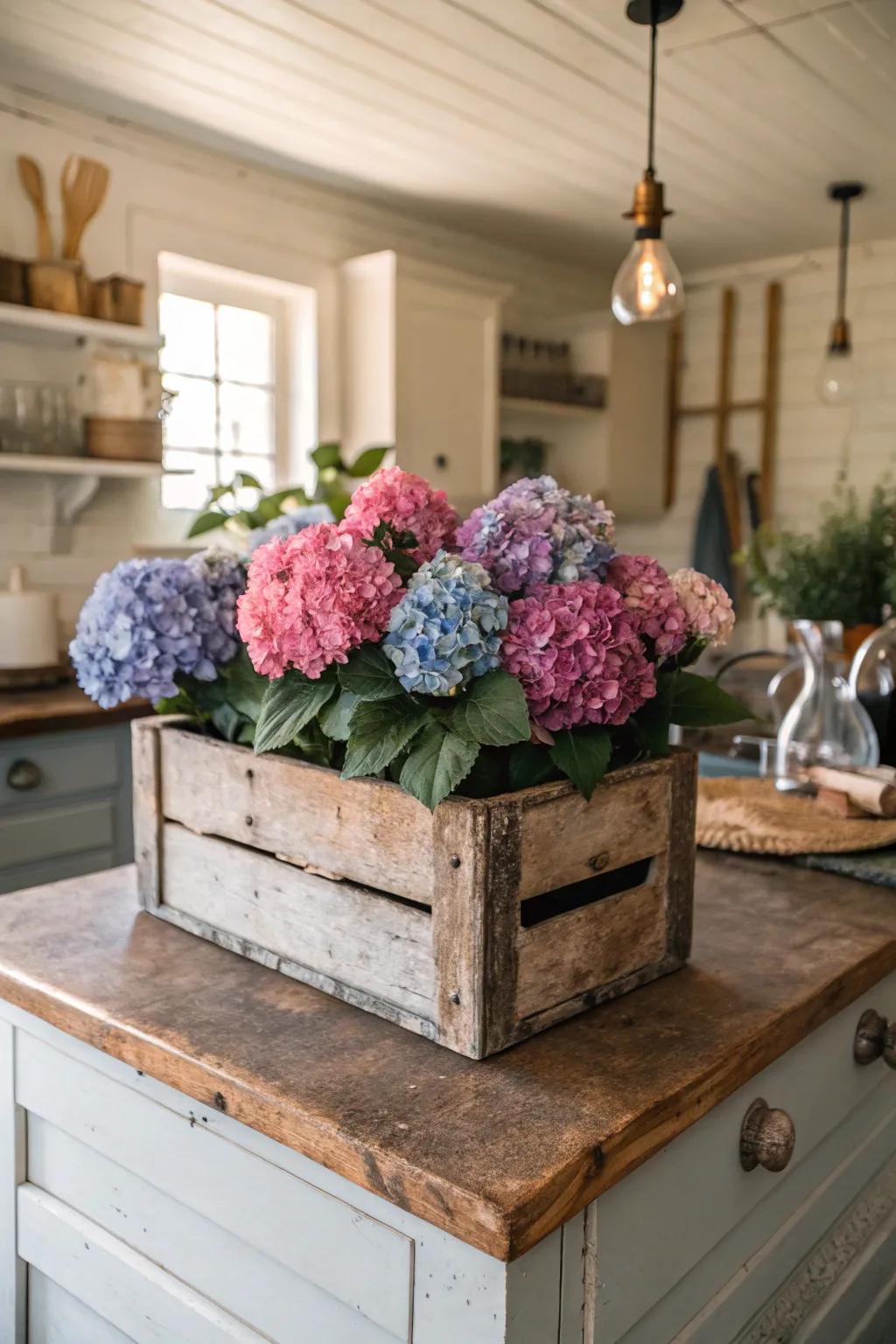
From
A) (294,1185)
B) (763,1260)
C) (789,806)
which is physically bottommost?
(763,1260)

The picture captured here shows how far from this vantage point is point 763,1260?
0.94 meters

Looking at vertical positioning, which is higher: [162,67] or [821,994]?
[162,67]

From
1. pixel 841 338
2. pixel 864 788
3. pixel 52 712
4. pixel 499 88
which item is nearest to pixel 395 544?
pixel 864 788

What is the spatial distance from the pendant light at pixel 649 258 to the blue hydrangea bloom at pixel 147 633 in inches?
65.5

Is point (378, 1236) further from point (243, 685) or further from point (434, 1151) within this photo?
point (243, 685)

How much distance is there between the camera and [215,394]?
357 cm

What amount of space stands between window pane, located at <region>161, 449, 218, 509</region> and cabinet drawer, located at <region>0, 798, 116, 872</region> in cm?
130

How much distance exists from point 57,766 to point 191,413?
61.1 inches

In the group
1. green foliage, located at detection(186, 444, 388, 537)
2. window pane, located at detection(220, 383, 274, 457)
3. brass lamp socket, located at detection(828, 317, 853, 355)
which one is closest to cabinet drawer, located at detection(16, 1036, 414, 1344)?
green foliage, located at detection(186, 444, 388, 537)

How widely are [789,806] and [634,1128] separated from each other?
775mm

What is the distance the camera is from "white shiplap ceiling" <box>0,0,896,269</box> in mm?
2422

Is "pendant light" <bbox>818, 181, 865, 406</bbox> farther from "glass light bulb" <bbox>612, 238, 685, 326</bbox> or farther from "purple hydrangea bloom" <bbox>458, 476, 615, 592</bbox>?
"purple hydrangea bloom" <bbox>458, 476, 615, 592</bbox>

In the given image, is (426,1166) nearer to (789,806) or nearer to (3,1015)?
(3,1015)

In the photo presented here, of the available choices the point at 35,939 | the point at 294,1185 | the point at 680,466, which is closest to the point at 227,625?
the point at 35,939
